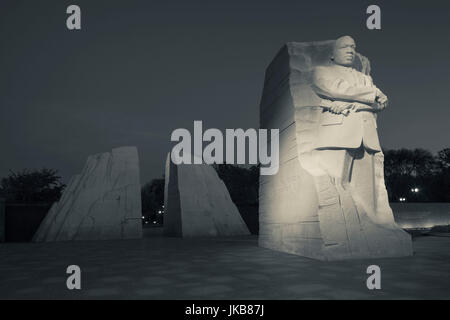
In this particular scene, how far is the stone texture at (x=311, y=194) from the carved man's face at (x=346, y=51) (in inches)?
15.8

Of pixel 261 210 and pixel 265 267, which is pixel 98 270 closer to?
pixel 265 267

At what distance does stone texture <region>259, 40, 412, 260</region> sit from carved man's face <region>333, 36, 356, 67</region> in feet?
1.31

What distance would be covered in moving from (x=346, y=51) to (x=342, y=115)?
1191 mm

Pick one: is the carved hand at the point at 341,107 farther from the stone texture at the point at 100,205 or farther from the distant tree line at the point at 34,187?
the distant tree line at the point at 34,187

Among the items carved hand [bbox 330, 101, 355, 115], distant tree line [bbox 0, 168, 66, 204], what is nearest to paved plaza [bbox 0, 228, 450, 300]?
carved hand [bbox 330, 101, 355, 115]

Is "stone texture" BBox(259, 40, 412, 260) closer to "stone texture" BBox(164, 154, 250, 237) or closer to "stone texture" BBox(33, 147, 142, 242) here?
"stone texture" BBox(164, 154, 250, 237)

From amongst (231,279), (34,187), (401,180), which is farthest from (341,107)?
(401,180)

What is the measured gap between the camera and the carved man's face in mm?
6730

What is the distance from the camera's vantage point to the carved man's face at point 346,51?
22.1 feet

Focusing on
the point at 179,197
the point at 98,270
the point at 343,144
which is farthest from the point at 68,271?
the point at 179,197

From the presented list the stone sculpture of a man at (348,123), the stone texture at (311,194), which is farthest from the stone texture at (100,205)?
the stone sculpture of a man at (348,123)

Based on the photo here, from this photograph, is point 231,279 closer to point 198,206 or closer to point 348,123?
point 348,123
